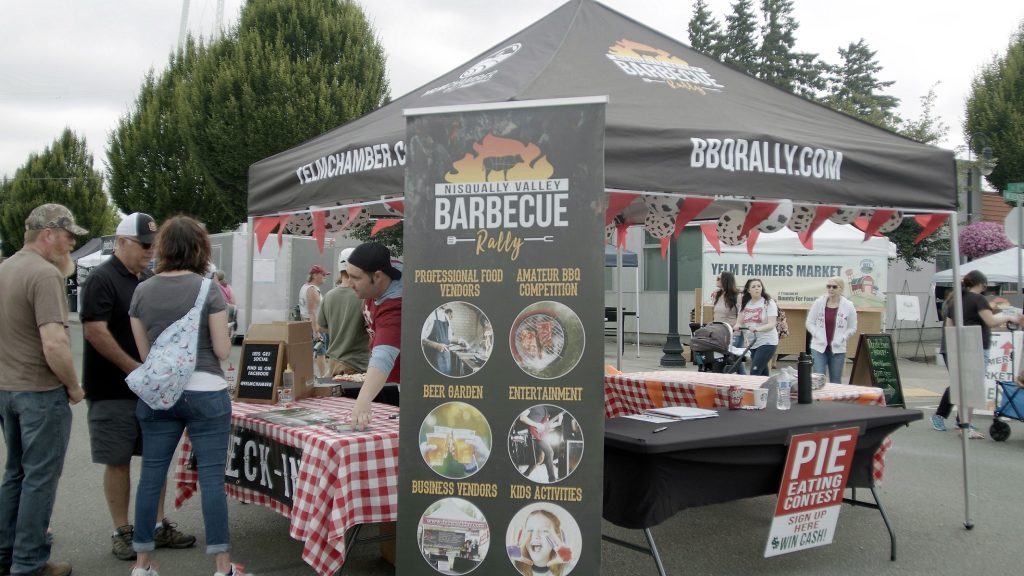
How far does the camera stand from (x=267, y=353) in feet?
16.0

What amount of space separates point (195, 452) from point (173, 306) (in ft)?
2.41

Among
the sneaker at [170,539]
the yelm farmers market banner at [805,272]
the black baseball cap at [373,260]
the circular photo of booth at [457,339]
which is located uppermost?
the yelm farmers market banner at [805,272]

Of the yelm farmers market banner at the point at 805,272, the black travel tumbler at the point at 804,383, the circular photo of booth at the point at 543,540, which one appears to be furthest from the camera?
the yelm farmers market banner at the point at 805,272

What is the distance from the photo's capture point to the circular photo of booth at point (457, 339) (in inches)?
128

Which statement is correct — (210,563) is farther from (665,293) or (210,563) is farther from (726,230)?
(665,293)

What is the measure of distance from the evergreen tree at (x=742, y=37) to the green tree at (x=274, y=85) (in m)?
30.2

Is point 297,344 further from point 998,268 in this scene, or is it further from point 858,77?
point 858,77

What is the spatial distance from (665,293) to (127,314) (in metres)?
17.5

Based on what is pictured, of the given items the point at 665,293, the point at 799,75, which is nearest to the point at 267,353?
the point at 665,293

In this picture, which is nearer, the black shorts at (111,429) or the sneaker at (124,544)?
the black shorts at (111,429)

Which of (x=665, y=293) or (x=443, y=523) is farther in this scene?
(x=665, y=293)

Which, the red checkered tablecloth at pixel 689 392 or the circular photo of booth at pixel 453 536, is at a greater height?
the red checkered tablecloth at pixel 689 392

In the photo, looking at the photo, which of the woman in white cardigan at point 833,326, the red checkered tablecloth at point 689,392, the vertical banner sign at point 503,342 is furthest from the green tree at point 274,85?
the vertical banner sign at point 503,342

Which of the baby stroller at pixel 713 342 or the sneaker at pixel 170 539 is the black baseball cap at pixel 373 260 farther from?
the baby stroller at pixel 713 342
